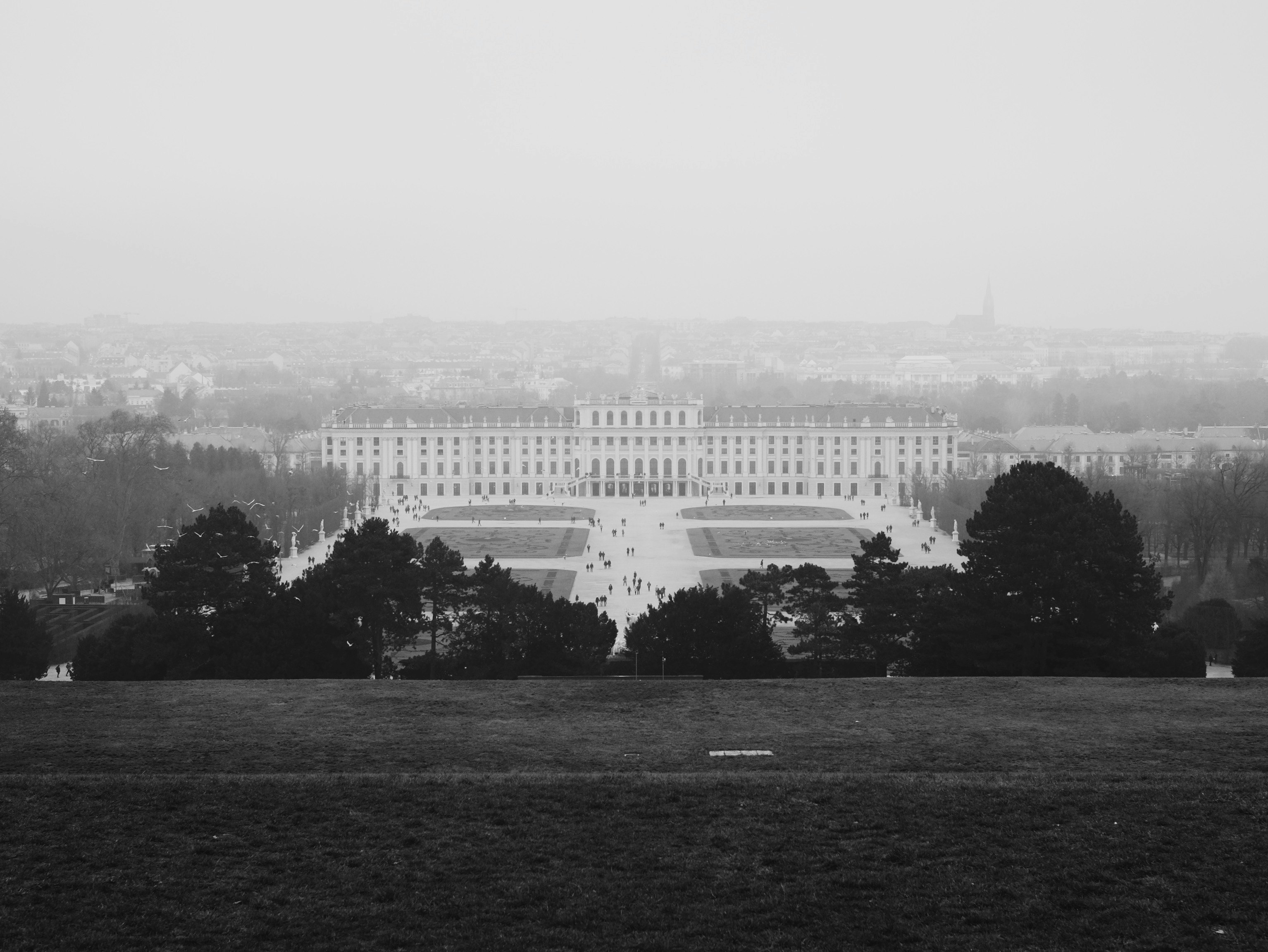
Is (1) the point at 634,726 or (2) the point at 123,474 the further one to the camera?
(2) the point at 123,474

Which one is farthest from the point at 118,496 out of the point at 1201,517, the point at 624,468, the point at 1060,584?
the point at 1060,584

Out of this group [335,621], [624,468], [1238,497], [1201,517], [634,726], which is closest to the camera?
[634,726]

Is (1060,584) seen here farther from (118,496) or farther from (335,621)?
(118,496)

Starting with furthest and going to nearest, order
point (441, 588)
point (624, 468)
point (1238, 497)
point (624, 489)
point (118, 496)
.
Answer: point (624, 468) < point (624, 489) < point (118, 496) < point (1238, 497) < point (441, 588)

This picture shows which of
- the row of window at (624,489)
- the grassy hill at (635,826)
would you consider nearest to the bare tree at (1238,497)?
the row of window at (624,489)

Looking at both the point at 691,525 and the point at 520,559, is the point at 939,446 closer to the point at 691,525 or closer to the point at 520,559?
the point at 691,525

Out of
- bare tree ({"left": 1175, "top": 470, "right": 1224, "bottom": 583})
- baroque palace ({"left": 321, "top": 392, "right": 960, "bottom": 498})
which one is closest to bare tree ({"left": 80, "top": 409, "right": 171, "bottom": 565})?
baroque palace ({"left": 321, "top": 392, "right": 960, "bottom": 498})

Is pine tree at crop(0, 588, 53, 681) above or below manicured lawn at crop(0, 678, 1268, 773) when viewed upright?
below

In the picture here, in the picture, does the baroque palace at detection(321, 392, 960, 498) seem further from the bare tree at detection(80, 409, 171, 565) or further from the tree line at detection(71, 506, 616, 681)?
the tree line at detection(71, 506, 616, 681)
